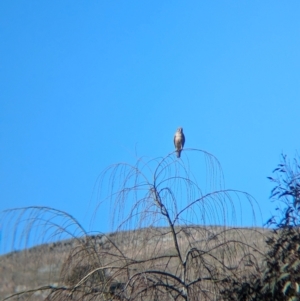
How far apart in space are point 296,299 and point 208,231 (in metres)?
1.38

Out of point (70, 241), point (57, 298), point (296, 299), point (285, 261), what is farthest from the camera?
point (70, 241)

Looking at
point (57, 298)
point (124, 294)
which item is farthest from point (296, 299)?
point (57, 298)

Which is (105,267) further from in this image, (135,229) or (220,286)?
(220,286)

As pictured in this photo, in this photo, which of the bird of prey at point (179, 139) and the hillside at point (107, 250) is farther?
the bird of prey at point (179, 139)

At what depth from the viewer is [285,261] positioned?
6387 mm

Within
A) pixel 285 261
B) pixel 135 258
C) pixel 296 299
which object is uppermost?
pixel 135 258

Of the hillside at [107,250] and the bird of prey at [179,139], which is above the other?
the bird of prey at [179,139]

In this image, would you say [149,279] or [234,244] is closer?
[149,279]

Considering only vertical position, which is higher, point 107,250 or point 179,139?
point 179,139

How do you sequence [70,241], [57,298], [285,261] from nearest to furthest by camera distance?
[285,261], [57,298], [70,241]

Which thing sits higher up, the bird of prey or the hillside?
the bird of prey

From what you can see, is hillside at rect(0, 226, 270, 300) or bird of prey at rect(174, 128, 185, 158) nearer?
hillside at rect(0, 226, 270, 300)

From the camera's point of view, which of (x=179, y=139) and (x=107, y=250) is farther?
(x=179, y=139)

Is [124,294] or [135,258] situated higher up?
[135,258]
